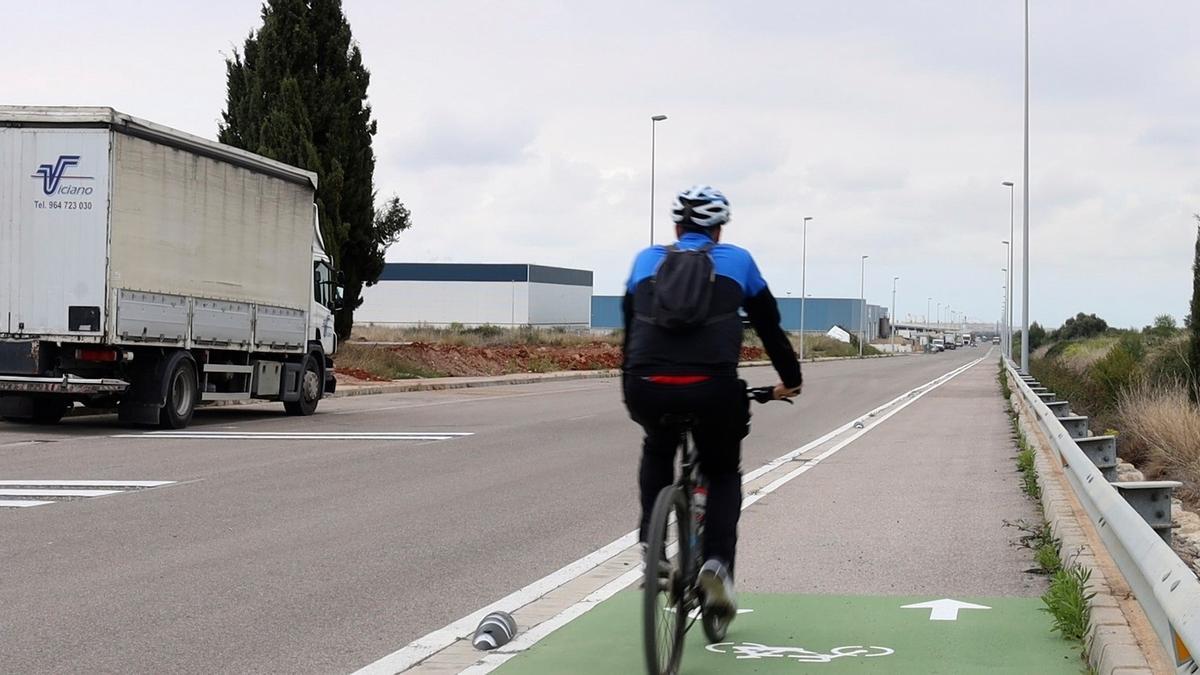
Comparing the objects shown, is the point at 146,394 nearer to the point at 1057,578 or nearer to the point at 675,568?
the point at 1057,578

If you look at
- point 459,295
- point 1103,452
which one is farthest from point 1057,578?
point 459,295

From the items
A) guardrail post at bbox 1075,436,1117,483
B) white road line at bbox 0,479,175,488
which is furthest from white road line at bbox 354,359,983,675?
white road line at bbox 0,479,175,488

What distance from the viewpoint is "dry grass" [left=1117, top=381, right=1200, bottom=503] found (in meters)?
15.0

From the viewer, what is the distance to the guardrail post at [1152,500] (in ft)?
25.5

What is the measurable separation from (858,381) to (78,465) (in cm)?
3529

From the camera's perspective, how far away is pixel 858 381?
153 feet

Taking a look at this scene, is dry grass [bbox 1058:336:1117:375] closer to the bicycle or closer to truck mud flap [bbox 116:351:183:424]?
truck mud flap [bbox 116:351:183:424]

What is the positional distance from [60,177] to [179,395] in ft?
11.3

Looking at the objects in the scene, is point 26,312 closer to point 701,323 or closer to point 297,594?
point 297,594

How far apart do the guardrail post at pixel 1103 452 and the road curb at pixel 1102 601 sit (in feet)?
1.11

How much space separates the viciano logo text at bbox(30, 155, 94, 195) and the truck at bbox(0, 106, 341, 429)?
0.02 m

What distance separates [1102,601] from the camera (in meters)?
6.57

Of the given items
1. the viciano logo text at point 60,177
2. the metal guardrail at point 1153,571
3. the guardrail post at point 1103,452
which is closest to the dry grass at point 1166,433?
the guardrail post at point 1103,452

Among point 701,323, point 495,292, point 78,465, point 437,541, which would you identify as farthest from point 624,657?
point 495,292
